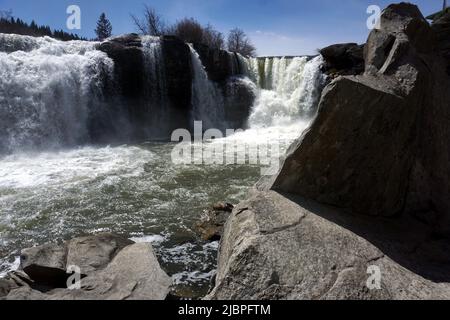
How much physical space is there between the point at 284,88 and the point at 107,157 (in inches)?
459

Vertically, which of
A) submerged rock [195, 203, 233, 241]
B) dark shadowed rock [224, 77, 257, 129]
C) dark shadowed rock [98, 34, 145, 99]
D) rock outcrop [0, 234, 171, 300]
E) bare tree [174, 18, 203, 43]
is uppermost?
bare tree [174, 18, 203, 43]

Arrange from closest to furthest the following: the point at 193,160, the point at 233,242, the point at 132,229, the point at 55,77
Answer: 1. the point at 233,242
2. the point at 132,229
3. the point at 193,160
4. the point at 55,77

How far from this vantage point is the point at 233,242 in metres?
3.37

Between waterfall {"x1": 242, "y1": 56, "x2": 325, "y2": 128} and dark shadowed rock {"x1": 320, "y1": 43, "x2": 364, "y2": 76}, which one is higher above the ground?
dark shadowed rock {"x1": 320, "y1": 43, "x2": 364, "y2": 76}

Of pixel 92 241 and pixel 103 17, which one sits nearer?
pixel 92 241

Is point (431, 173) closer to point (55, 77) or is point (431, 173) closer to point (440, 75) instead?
point (440, 75)

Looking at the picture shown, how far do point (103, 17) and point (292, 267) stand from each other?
59007 mm

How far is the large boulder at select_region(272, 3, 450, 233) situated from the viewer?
12.0 ft

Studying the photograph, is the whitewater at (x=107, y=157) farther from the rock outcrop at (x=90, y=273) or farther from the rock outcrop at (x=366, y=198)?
the rock outcrop at (x=366, y=198)

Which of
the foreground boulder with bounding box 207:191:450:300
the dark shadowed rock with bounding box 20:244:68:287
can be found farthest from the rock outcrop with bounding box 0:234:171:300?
the foreground boulder with bounding box 207:191:450:300

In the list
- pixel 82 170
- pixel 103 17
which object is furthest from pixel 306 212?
pixel 103 17

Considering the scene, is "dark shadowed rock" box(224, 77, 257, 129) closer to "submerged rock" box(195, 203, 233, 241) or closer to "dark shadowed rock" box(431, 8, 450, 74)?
"dark shadowed rock" box(431, 8, 450, 74)

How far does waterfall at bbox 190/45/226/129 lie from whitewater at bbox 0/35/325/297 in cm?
5

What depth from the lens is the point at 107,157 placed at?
12.2m
